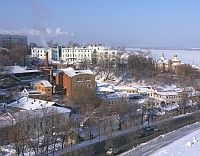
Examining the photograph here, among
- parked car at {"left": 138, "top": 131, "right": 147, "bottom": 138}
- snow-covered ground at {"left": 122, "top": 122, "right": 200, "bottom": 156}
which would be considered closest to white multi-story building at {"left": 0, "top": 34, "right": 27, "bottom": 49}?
parked car at {"left": 138, "top": 131, "right": 147, "bottom": 138}

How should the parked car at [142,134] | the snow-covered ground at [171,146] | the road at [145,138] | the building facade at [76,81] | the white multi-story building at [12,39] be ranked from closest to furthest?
the snow-covered ground at [171,146]
the road at [145,138]
the parked car at [142,134]
the building facade at [76,81]
the white multi-story building at [12,39]

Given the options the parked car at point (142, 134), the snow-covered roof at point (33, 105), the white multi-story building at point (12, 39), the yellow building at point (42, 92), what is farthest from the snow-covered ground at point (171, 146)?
the white multi-story building at point (12, 39)

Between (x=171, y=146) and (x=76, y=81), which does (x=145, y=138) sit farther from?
(x=76, y=81)

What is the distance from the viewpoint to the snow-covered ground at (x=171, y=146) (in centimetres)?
1110

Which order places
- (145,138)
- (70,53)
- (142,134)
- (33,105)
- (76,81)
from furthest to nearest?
(70,53), (76,81), (33,105), (142,134), (145,138)

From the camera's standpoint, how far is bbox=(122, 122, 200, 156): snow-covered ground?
11.1 m

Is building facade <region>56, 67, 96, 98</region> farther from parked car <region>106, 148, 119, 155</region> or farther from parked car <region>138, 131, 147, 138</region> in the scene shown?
parked car <region>106, 148, 119, 155</region>

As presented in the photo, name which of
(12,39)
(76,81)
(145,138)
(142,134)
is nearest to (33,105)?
(142,134)

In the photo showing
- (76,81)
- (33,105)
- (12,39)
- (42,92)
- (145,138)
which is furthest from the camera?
(12,39)

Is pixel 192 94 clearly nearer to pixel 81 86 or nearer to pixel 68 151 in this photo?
pixel 81 86

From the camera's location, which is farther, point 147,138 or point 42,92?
point 42,92

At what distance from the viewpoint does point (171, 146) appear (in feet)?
40.2

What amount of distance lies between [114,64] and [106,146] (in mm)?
24323

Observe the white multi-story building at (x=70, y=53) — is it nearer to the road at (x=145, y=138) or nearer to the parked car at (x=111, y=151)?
the road at (x=145, y=138)
